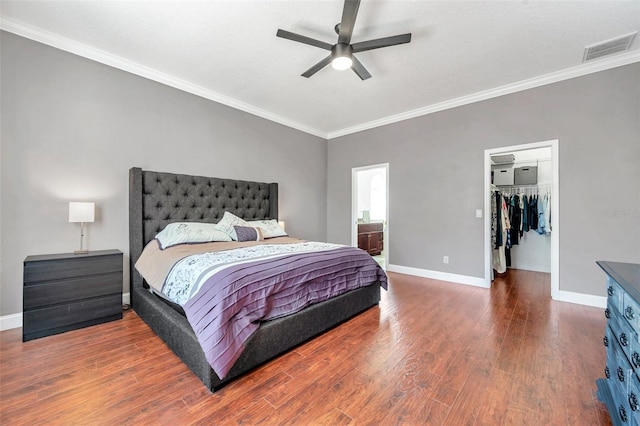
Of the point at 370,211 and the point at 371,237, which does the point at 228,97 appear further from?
the point at 370,211

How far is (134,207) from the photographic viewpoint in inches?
114

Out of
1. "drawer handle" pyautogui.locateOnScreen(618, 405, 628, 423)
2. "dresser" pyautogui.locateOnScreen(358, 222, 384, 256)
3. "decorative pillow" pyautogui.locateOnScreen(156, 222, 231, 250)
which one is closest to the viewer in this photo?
"drawer handle" pyautogui.locateOnScreen(618, 405, 628, 423)

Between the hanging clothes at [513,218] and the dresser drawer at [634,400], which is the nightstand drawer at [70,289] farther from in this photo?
the hanging clothes at [513,218]

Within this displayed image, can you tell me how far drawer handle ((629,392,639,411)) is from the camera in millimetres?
990

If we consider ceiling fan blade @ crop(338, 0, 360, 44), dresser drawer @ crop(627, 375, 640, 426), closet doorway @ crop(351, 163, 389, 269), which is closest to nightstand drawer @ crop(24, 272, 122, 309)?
ceiling fan blade @ crop(338, 0, 360, 44)

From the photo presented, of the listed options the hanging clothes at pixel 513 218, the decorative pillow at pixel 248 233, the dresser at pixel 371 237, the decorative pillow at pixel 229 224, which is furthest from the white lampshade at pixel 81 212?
the hanging clothes at pixel 513 218

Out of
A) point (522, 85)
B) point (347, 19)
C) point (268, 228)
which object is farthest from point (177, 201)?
point (522, 85)

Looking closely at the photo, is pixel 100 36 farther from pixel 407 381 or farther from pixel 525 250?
pixel 525 250

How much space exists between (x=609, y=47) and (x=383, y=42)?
248 centimetres

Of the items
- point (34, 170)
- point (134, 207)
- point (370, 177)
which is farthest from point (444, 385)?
point (370, 177)

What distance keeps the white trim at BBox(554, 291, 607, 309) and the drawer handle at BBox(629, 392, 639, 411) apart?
265 cm

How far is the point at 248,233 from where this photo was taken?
3279 mm

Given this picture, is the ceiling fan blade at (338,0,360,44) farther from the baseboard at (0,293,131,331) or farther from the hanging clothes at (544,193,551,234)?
the hanging clothes at (544,193,551,234)

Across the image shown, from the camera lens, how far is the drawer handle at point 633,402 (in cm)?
99
